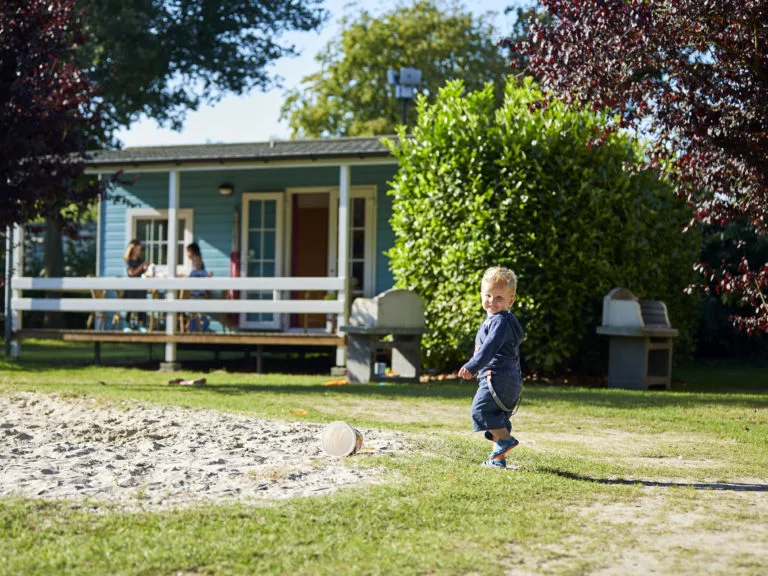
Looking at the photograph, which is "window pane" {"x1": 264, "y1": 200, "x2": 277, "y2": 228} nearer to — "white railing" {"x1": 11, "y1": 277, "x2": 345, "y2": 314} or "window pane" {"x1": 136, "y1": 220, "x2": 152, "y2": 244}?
"white railing" {"x1": 11, "y1": 277, "x2": 345, "y2": 314}

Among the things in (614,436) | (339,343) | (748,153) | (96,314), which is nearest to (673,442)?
(614,436)

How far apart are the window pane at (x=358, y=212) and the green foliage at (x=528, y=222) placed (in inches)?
109

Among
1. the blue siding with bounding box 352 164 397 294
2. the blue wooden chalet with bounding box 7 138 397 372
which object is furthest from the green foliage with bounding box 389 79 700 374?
the blue siding with bounding box 352 164 397 294

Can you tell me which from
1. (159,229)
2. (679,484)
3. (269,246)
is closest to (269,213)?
(269,246)

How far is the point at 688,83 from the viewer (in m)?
8.65

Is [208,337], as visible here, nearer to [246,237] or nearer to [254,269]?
[254,269]

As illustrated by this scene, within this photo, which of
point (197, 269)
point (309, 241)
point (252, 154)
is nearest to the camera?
point (252, 154)

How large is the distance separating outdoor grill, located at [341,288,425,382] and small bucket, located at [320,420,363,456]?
21.2 feet

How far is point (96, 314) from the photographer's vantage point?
17.7m

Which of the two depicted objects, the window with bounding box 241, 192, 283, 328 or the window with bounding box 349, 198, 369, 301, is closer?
the window with bounding box 349, 198, 369, 301

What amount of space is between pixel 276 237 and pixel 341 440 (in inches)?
464

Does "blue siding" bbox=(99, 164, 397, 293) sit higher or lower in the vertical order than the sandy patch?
higher

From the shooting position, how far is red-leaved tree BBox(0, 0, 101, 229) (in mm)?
11703

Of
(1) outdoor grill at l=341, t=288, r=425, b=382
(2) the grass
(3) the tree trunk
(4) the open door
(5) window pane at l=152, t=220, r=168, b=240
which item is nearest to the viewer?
(2) the grass
